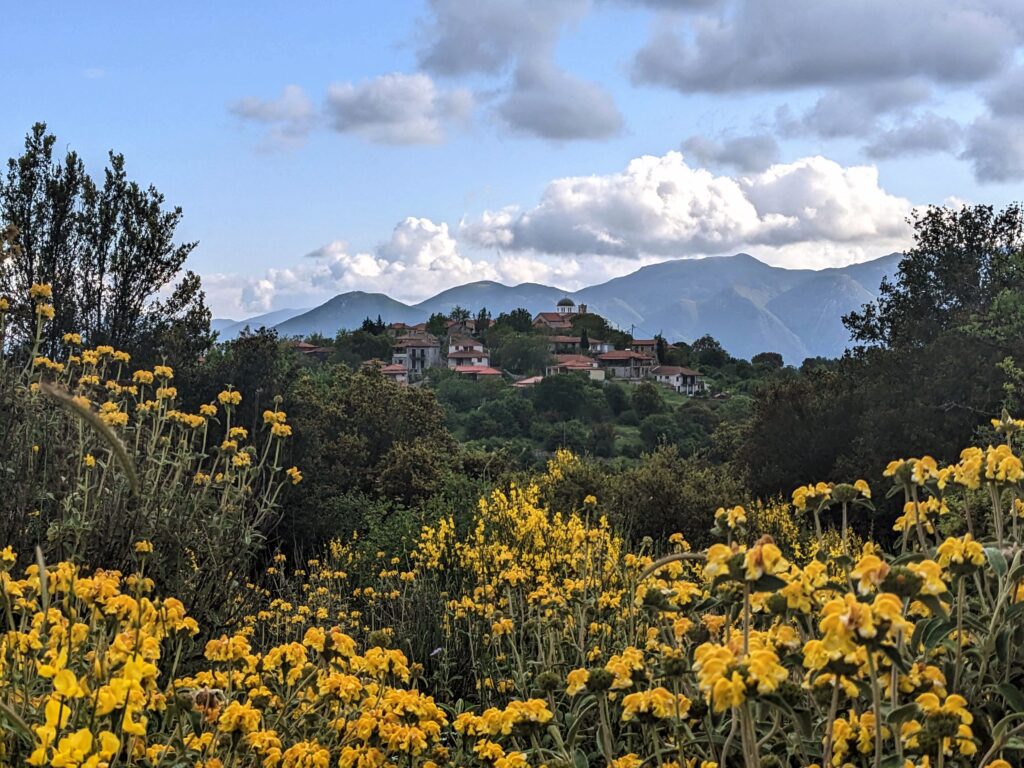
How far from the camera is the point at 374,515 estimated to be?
9602mm

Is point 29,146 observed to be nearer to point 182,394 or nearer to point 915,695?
point 182,394

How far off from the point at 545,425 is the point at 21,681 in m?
28.9

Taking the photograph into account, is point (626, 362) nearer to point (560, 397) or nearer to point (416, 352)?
point (416, 352)

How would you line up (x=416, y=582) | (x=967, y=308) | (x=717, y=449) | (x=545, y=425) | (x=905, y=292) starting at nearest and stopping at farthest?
(x=416, y=582), (x=967, y=308), (x=905, y=292), (x=717, y=449), (x=545, y=425)

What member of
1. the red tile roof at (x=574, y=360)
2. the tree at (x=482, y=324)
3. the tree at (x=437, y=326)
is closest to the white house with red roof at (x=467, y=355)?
the red tile roof at (x=574, y=360)

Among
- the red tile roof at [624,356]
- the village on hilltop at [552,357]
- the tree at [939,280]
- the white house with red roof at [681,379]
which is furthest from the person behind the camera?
the red tile roof at [624,356]

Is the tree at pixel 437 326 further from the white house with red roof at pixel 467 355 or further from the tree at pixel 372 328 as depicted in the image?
the white house with red roof at pixel 467 355

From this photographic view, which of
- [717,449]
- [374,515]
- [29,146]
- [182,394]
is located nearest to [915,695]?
[374,515]

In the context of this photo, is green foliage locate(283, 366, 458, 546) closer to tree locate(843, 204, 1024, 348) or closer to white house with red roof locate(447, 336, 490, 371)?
tree locate(843, 204, 1024, 348)

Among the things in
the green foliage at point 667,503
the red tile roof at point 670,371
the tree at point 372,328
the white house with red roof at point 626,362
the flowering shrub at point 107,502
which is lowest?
the green foliage at point 667,503

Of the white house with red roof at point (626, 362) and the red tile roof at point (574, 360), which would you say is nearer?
the red tile roof at point (574, 360)

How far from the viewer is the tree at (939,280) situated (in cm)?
1612

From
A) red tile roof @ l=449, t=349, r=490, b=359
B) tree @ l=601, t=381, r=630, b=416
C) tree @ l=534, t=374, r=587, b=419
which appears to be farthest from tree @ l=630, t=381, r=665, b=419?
red tile roof @ l=449, t=349, r=490, b=359

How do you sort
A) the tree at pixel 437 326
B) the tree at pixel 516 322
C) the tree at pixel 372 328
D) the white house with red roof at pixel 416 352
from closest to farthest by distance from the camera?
1. the tree at pixel 372 328
2. the white house with red roof at pixel 416 352
3. the tree at pixel 516 322
4. the tree at pixel 437 326
